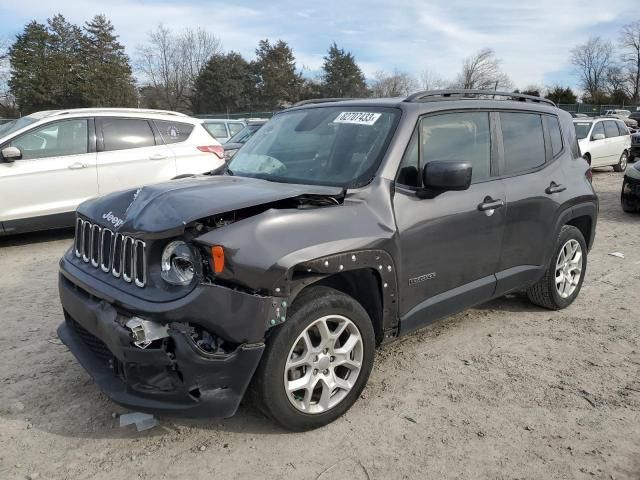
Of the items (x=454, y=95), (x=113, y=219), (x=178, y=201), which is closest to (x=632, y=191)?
(x=454, y=95)

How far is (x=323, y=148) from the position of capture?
3654 mm

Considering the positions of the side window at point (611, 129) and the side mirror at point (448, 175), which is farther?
the side window at point (611, 129)

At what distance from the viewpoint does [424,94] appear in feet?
12.2

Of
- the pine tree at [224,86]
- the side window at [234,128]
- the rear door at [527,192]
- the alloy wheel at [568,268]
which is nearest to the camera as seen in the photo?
the rear door at [527,192]

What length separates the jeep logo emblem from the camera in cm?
290

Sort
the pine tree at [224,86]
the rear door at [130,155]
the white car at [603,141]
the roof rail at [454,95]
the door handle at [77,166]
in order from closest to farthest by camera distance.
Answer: the roof rail at [454,95], the door handle at [77,166], the rear door at [130,155], the white car at [603,141], the pine tree at [224,86]

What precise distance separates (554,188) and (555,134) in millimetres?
590

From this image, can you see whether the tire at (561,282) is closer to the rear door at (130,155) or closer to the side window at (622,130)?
the rear door at (130,155)

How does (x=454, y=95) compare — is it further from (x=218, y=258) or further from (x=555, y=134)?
(x=218, y=258)

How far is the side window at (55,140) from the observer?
279 inches

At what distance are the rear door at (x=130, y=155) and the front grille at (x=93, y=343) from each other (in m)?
4.40

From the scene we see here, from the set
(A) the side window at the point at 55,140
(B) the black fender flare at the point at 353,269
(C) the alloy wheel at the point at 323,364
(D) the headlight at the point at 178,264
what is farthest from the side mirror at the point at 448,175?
(A) the side window at the point at 55,140

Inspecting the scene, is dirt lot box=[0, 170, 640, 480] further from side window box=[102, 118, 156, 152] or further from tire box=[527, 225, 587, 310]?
side window box=[102, 118, 156, 152]

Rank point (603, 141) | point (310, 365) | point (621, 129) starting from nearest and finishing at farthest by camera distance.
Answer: point (310, 365)
point (603, 141)
point (621, 129)
